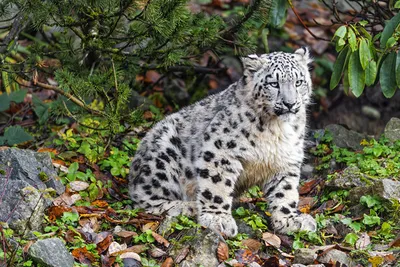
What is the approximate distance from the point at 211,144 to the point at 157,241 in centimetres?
113

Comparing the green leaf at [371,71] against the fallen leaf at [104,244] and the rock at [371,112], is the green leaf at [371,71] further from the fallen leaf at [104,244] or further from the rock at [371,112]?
the rock at [371,112]

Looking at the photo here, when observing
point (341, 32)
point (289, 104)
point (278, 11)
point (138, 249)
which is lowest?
point (138, 249)

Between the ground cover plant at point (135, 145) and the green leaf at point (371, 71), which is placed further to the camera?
the green leaf at point (371, 71)

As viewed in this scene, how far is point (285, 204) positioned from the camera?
6695 millimetres

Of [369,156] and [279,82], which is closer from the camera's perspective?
[279,82]

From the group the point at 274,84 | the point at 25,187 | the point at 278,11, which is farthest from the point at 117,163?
the point at 278,11

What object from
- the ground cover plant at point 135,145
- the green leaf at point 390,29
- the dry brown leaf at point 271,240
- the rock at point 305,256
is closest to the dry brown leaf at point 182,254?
the ground cover plant at point 135,145

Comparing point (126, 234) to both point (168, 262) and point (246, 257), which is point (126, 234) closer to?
point (168, 262)

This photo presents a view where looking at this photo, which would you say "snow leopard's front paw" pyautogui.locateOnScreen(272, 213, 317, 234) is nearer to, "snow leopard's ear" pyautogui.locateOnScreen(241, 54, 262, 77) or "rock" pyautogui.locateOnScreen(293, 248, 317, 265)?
"rock" pyautogui.locateOnScreen(293, 248, 317, 265)

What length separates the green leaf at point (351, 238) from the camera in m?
6.17

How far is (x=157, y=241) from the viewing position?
605cm

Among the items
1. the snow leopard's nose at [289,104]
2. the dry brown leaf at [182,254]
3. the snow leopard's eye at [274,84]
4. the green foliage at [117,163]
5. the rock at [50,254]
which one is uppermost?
the snow leopard's eye at [274,84]

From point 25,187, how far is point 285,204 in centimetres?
237

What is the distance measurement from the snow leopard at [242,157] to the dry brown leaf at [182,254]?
47cm
